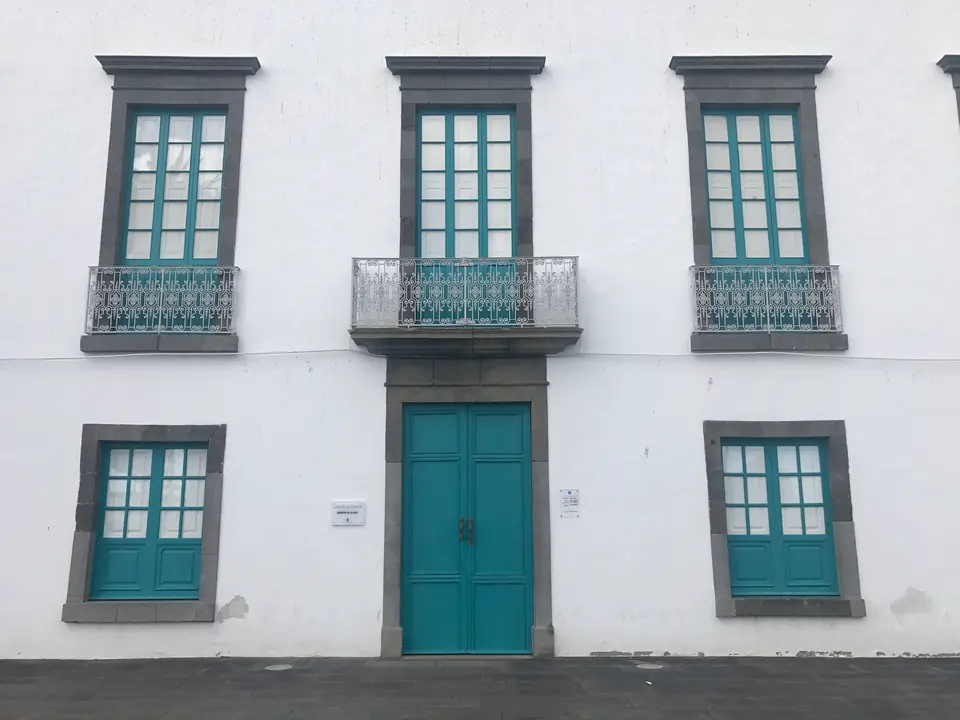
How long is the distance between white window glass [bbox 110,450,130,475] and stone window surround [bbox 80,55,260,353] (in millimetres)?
2043

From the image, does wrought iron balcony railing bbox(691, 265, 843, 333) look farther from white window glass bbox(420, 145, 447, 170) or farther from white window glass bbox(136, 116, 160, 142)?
white window glass bbox(136, 116, 160, 142)

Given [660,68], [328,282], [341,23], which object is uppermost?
[341,23]

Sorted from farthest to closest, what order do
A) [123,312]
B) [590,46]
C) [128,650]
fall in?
[590,46]
[123,312]
[128,650]

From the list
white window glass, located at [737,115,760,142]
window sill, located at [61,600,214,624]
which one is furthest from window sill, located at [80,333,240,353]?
white window glass, located at [737,115,760,142]

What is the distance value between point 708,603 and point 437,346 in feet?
12.5

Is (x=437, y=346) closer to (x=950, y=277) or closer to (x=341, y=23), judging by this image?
(x=341, y=23)

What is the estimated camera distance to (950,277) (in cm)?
836

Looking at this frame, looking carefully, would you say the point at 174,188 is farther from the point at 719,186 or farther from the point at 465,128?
the point at 719,186

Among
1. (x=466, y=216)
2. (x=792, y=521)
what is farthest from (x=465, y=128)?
(x=792, y=521)

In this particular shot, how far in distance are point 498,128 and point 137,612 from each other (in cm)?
643

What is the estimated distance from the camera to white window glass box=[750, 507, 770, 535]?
8062mm

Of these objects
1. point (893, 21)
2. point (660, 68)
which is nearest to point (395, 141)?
point (660, 68)

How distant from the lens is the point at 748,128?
884 cm

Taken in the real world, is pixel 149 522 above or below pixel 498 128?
below
